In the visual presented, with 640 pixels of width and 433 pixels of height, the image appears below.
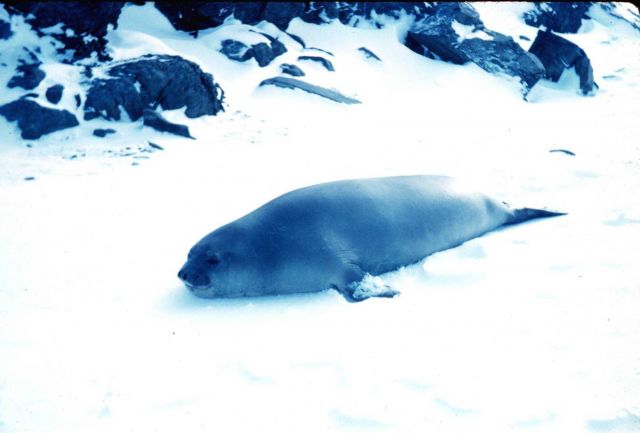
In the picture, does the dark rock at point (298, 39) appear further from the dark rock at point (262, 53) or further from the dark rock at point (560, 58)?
the dark rock at point (560, 58)

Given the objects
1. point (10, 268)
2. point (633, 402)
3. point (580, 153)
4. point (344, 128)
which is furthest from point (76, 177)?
point (580, 153)

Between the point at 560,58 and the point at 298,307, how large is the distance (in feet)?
32.9

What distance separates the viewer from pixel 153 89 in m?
6.79

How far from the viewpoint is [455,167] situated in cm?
539

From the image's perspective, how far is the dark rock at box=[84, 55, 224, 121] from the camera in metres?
6.52

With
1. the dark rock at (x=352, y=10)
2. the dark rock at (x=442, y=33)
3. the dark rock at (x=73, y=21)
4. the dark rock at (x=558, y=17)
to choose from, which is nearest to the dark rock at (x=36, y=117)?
the dark rock at (x=73, y=21)

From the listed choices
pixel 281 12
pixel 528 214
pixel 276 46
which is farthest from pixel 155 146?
pixel 281 12

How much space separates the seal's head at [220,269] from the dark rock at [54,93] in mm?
4515

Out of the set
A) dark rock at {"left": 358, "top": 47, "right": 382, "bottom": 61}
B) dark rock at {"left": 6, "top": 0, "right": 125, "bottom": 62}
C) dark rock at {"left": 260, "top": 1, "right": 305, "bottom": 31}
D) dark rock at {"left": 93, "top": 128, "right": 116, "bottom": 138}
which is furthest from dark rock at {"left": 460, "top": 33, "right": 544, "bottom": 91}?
dark rock at {"left": 93, "top": 128, "right": 116, "bottom": 138}

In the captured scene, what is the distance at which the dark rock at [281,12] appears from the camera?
10.4 m

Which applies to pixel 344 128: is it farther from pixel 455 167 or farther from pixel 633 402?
pixel 633 402

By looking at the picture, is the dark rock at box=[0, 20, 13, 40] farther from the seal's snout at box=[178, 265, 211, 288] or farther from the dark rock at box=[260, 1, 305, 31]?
the seal's snout at box=[178, 265, 211, 288]

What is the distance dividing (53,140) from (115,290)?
3726mm

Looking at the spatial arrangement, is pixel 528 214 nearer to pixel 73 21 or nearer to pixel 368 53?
pixel 73 21
